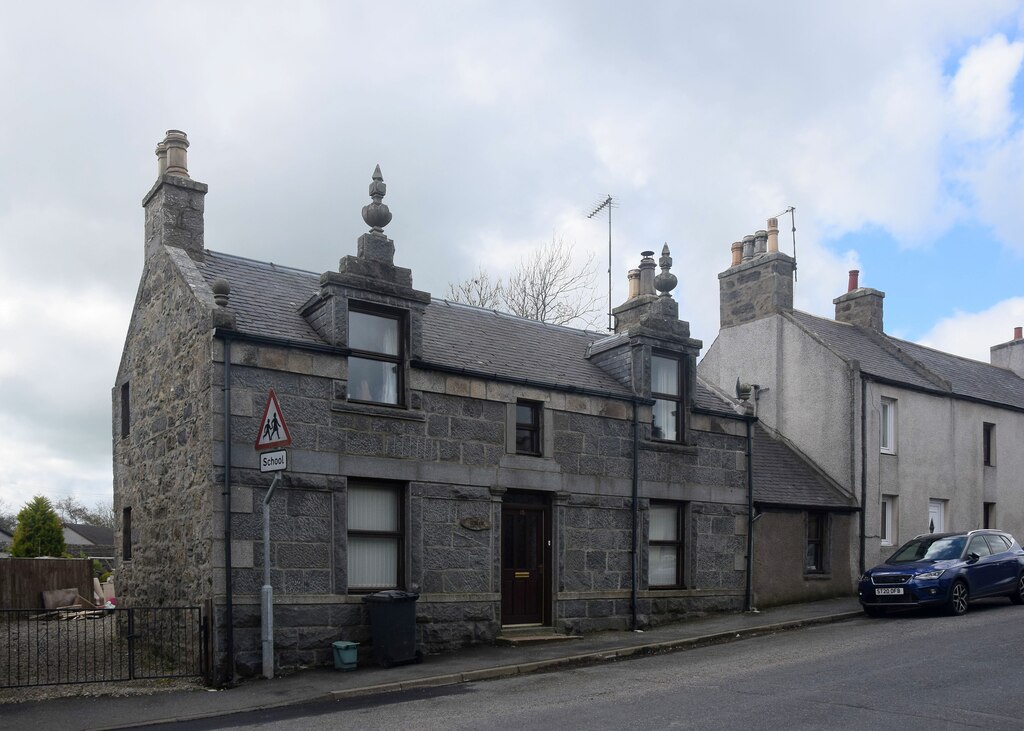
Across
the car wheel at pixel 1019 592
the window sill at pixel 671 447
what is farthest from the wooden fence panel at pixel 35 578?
the car wheel at pixel 1019 592

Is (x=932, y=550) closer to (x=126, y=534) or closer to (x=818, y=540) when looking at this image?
(x=818, y=540)

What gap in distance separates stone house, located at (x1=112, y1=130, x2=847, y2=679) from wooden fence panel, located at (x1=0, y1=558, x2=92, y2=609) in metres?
7.06

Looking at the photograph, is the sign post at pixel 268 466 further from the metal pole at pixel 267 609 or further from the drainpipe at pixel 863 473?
the drainpipe at pixel 863 473

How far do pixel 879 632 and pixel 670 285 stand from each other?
739cm

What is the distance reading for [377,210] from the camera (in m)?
15.2

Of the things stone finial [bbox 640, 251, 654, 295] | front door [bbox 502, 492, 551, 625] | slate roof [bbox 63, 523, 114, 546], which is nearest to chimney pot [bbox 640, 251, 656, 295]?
stone finial [bbox 640, 251, 654, 295]

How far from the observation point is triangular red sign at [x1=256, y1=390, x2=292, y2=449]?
39.1 feet

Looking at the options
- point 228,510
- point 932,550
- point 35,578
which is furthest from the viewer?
point 35,578

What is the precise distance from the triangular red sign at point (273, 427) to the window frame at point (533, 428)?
5050 millimetres

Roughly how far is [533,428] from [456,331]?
2328mm

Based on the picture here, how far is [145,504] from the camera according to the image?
52.1 feet

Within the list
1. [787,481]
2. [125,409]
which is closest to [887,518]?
[787,481]

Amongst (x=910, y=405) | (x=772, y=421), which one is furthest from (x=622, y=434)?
(x=910, y=405)

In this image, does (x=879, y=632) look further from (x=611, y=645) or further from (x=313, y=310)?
(x=313, y=310)
